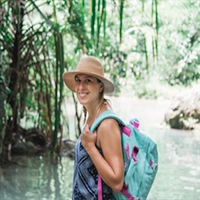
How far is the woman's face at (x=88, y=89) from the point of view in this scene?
6.77 ft

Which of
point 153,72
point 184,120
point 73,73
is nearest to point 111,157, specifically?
point 73,73

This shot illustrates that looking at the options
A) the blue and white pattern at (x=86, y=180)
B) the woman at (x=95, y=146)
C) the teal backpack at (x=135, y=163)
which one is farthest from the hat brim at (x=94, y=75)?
the blue and white pattern at (x=86, y=180)

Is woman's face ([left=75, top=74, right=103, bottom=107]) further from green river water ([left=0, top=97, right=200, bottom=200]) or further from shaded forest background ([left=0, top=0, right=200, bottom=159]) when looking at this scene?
green river water ([left=0, top=97, right=200, bottom=200])

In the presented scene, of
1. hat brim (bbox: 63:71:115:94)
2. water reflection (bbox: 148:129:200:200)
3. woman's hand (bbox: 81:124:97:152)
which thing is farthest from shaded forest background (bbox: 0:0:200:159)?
water reflection (bbox: 148:129:200:200)

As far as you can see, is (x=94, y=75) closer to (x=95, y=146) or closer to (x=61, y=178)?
(x=95, y=146)

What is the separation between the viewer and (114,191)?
193cm

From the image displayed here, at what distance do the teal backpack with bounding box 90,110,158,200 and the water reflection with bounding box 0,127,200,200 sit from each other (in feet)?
9.54

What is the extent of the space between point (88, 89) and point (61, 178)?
11.9 ft

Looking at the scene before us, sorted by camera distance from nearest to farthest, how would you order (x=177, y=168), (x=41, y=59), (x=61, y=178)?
(x=61, y=178) < (x=177, y=168) < (x=41, y=59)

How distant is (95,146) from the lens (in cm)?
196

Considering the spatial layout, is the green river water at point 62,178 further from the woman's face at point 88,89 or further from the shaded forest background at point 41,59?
the woman's face at point 88,89

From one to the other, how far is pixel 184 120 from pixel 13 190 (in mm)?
6874

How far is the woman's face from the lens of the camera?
6.77 ft

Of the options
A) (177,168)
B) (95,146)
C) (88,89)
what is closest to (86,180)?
(95,146)
